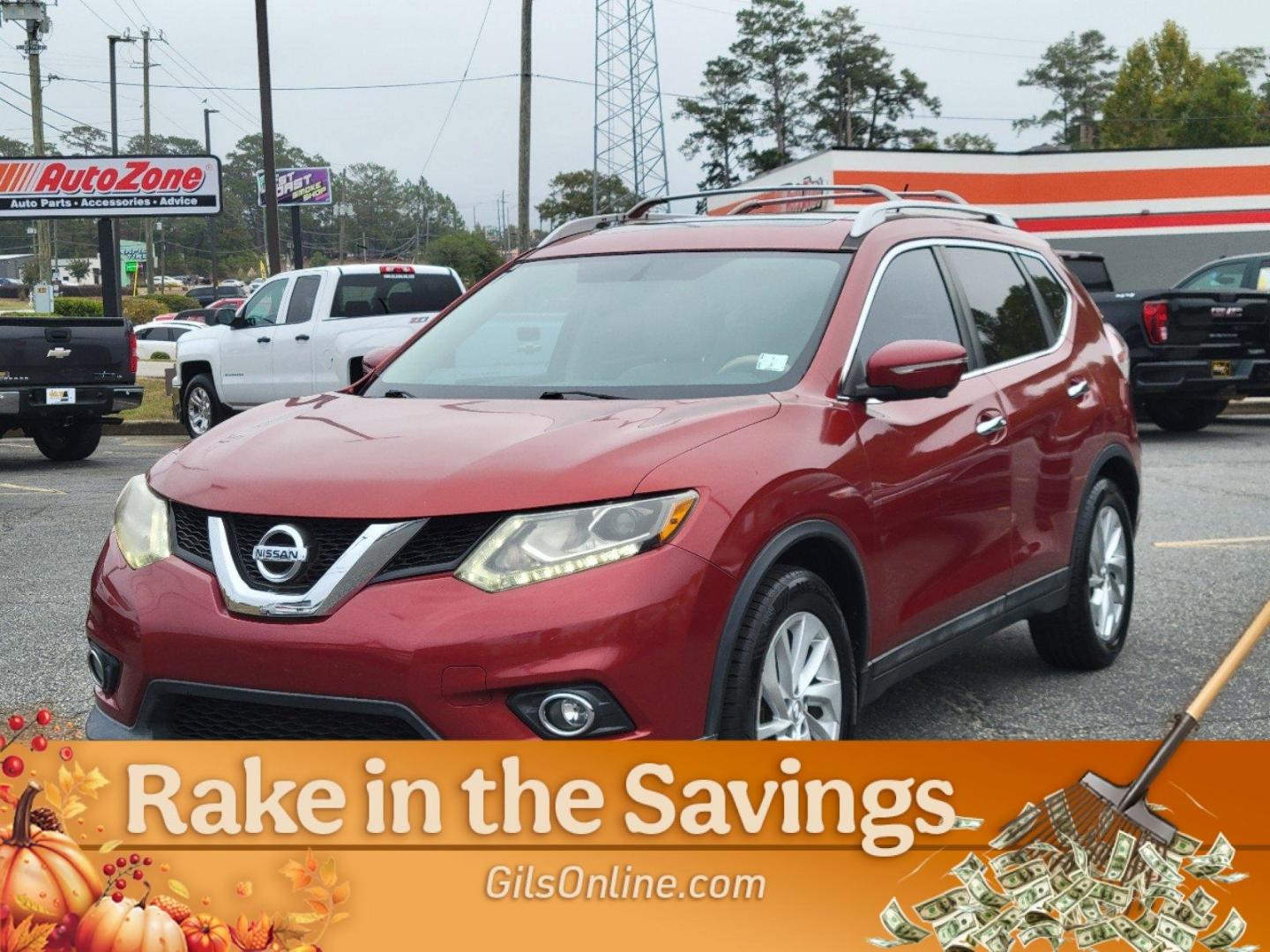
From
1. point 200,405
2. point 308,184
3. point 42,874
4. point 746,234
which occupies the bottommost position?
point 200,405

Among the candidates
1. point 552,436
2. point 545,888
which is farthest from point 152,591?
point 545,888

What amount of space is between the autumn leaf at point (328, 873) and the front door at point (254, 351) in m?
15.3

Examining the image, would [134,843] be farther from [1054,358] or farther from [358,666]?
[1054,358]

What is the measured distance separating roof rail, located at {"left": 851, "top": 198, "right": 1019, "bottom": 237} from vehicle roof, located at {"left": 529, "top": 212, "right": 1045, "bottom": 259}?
1.0 inches

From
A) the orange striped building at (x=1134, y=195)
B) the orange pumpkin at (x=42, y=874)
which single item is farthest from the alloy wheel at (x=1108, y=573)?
the orange striped building at (x=1134, y=195)

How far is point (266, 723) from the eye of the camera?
3354 millimetres

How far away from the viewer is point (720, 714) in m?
3.40

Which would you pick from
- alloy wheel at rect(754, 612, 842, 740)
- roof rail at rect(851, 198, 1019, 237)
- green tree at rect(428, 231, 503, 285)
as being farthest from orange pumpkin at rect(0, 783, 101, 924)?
green tree at rect(428, 231, 503, 285)

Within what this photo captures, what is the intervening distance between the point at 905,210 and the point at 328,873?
10.7ft

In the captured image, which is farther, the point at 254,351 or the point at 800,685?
the point at 254,351

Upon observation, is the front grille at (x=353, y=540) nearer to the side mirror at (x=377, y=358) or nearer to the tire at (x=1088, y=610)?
the side mirror at (x=377, y=358)

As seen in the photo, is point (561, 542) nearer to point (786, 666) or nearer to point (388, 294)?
point (786, 666)

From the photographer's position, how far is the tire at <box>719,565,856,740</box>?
3.44 metres

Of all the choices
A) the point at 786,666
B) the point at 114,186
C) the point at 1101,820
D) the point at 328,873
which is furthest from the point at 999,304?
the point at 114,186
